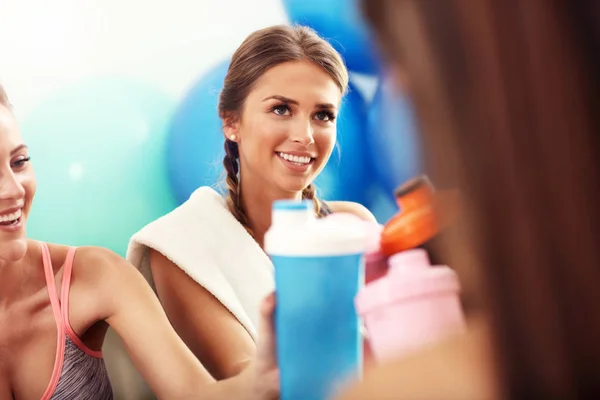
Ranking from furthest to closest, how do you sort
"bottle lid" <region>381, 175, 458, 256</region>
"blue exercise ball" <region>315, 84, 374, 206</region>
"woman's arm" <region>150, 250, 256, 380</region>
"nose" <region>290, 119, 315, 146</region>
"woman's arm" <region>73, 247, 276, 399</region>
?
"blue exercise ball" <region>315, 84, 374, 206</region> < "nose" <region>290, 119, 315, 146</region> < "woman's arm" <region>150, 250, 256, 380</region> < "woman's arm" <region>73, 247, 276, 399</region> < "bottle lid" <region>381, 175, 458, 256</region>

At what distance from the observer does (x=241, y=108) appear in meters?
1.07

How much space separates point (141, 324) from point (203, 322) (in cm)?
13

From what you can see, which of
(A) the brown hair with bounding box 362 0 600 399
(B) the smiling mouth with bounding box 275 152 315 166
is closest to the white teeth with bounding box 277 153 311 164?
(B) the smiling mouth with bounding box 275 152 315 166

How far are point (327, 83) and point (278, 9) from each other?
168 millimetres

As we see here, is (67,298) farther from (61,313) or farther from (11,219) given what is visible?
(11,219)

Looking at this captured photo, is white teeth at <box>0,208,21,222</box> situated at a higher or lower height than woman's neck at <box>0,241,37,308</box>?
higher

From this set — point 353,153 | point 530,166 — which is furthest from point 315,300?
point 353,153

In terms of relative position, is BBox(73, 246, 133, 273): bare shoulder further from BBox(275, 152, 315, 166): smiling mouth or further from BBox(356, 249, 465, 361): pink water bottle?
BBox(356, 249, 465, 361): pink water bottle

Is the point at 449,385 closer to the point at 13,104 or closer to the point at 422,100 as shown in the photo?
the point at 422,100

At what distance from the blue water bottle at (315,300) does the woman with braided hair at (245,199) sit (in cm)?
37

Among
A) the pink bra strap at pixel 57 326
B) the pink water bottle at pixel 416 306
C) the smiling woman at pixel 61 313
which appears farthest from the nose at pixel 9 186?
the pink water bottle at pixel 416 306

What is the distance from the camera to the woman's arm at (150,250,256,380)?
936 millimetres

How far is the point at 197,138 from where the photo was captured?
106 centimetres

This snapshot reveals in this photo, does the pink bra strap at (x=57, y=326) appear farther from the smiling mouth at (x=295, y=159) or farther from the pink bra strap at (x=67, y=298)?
the smiling mouth at (x=295, y=159)
